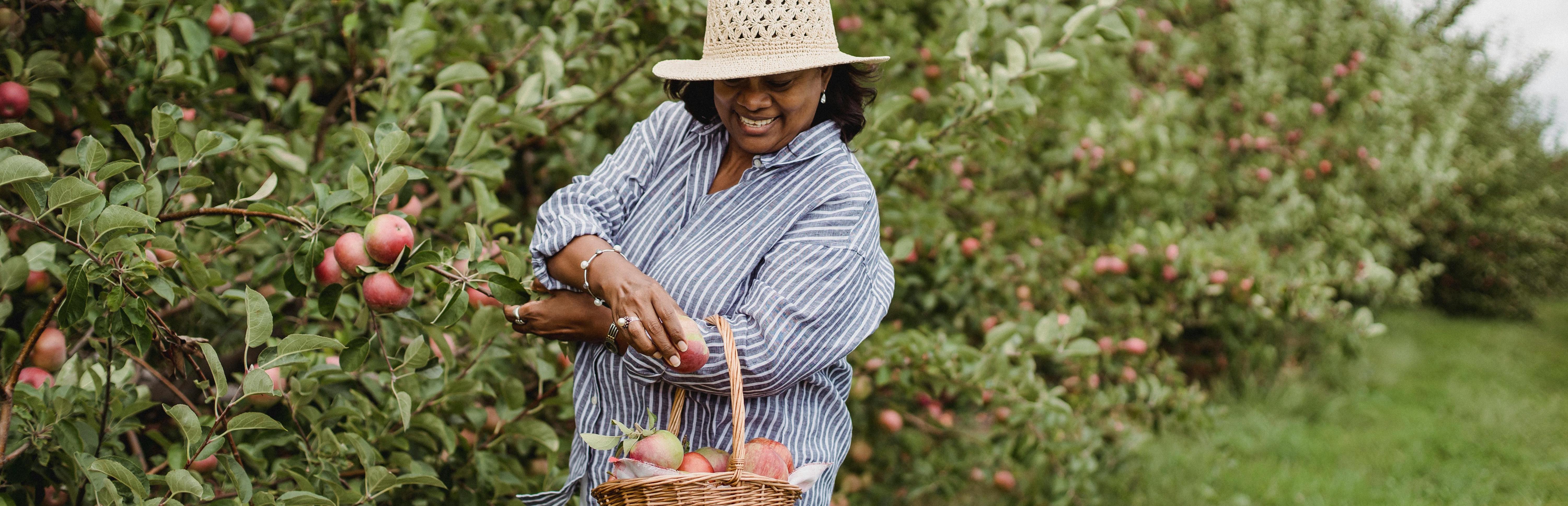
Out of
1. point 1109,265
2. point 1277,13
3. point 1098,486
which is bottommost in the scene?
point 1098,486

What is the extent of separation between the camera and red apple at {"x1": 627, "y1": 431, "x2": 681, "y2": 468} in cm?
127

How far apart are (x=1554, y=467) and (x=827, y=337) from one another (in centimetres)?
403

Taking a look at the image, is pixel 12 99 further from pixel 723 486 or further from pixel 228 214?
pixel 723 486

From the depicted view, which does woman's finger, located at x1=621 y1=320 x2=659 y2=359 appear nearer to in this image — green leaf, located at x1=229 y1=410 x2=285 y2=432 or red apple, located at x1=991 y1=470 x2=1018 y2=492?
green leaf, located at x1=229 y1=410 x2=285 y2=432

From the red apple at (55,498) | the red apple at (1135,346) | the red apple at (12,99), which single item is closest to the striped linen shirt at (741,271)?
the red apple at (55,498)

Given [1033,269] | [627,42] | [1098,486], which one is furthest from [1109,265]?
[627,42]

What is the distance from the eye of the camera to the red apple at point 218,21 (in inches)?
80.7

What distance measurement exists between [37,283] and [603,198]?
1.02 m

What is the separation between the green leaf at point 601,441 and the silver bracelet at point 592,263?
16 cm

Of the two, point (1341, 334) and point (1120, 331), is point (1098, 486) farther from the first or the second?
point (1341, 334)

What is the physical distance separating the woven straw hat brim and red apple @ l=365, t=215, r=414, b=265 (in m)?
0.40

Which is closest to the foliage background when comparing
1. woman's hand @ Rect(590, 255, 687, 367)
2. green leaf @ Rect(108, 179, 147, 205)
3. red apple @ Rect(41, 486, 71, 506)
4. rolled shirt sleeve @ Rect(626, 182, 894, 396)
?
green leaf @ Rect(108, 179, 147, 205)

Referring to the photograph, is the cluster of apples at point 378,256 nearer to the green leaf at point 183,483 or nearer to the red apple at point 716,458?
the green leaf at point 183,483

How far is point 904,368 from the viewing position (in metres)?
2.56
